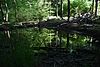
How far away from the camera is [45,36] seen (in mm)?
26141

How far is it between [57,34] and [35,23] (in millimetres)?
6645

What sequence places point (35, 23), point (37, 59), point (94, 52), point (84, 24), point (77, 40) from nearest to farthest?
point (37, 59)
point (94, 52)
point (77, 40)
point (84, 24)
point (35, 23)

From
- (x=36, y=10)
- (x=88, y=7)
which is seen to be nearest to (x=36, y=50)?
(x=36, y=10)

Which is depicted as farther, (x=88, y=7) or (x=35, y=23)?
(x=88, y=7)

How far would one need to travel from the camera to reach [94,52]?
57.4 ft

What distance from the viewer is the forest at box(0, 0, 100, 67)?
15.4 meters

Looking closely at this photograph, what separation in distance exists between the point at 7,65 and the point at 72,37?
12151 millimetres

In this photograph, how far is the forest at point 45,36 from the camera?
15406 millimetres

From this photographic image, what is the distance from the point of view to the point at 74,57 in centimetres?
1631

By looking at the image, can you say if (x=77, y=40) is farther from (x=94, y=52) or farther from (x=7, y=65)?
(x=7, y=65)

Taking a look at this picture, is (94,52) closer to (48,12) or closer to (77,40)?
(77,40)

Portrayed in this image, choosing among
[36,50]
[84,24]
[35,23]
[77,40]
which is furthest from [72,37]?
[35,23]

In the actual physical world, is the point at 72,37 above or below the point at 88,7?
below

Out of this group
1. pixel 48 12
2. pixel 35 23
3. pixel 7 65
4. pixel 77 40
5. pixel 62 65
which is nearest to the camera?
pixel 7 65
